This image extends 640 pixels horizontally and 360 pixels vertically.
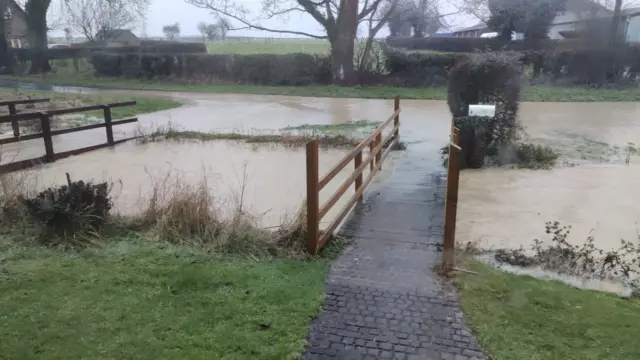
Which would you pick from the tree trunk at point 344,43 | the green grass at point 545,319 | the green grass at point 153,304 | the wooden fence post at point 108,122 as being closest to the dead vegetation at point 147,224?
the green grass at point 153,304

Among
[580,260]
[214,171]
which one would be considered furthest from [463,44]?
[580,260]

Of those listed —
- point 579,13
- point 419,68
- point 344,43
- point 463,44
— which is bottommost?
point 419,68

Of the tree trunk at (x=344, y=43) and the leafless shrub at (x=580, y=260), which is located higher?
the tree trunk at (x=344, y=43)

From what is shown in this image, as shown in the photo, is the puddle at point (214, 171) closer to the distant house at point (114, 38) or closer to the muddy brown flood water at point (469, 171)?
the muddy brown flood water at point (469, 171)

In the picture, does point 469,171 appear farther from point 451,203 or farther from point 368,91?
point 368,91

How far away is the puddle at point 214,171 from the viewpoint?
7.58 metres

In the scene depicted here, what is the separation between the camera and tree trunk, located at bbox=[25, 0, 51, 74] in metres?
36.4

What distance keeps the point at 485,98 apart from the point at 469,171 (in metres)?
1.42

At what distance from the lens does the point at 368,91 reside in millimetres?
24656

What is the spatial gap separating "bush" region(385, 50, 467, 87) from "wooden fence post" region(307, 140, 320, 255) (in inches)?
870

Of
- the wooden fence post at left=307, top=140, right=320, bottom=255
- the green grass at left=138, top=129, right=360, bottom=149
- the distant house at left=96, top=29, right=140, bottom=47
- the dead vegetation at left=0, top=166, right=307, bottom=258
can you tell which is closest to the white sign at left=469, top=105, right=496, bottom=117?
the green grass at left=138, top=129, right=360, bottom=149

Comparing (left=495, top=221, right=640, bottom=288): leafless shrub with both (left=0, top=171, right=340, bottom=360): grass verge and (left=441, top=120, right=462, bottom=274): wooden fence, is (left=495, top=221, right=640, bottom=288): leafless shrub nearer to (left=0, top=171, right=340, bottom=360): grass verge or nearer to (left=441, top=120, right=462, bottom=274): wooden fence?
(left=441, top=120, right=462, bottom=274): wooden fence

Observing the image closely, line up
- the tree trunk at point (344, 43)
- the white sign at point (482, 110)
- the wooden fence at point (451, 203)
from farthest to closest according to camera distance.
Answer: the tree trunk at point (344, 43), the white sign at point (482, 110), the wooden fence at point (451, 203)

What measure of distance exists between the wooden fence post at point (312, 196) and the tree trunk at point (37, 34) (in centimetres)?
3822
